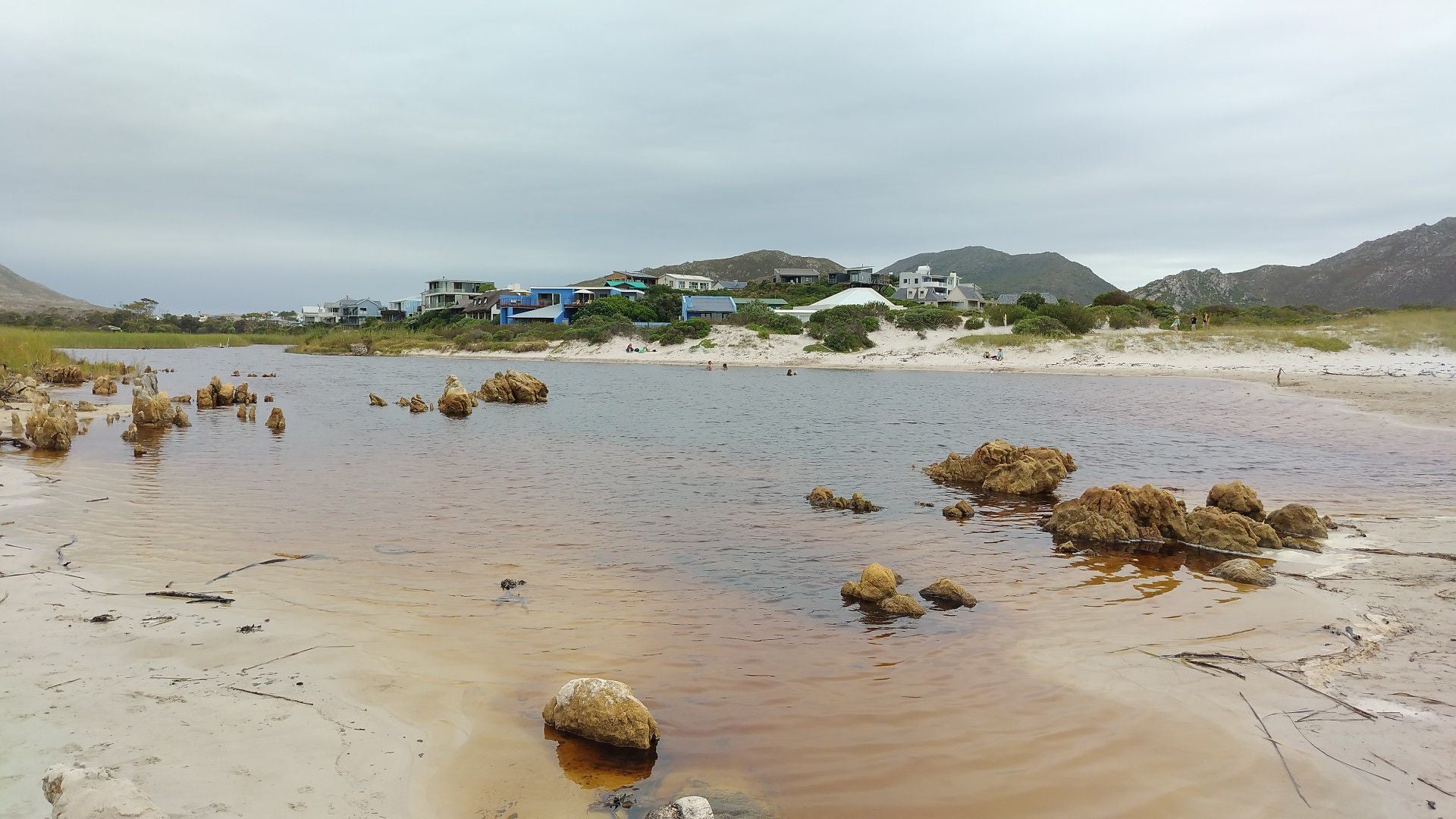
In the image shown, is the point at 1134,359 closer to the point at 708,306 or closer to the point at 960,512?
the point at 960,512

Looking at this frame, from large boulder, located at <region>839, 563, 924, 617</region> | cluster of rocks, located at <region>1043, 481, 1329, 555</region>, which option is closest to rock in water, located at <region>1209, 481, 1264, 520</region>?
cluster of rocks, located at <region>1043, 481, 1329, 555</region>

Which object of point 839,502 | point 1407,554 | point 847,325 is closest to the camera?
point 1407,554

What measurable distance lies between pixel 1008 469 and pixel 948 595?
24.9 feet

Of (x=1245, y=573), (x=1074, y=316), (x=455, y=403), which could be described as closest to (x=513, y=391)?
(x=455, y=403)

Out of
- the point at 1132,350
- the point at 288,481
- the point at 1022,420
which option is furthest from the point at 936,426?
the point at 1132,350

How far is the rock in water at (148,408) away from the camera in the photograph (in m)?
21.9

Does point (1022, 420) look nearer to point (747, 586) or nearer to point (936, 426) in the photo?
point (936, 426)

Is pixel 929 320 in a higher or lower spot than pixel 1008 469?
higher

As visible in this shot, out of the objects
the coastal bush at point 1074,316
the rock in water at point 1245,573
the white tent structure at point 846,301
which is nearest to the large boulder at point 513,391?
the rock in water at point 1245,573

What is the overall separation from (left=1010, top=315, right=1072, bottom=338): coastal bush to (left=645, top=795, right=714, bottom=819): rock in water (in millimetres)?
55511

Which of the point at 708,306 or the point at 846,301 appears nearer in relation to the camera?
the point at 846,301

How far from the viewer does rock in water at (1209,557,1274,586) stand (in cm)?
893

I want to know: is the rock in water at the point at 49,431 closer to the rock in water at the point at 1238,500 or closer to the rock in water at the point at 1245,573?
the rock in water at the point at 1245,573

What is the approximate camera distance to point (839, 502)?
13484mm
